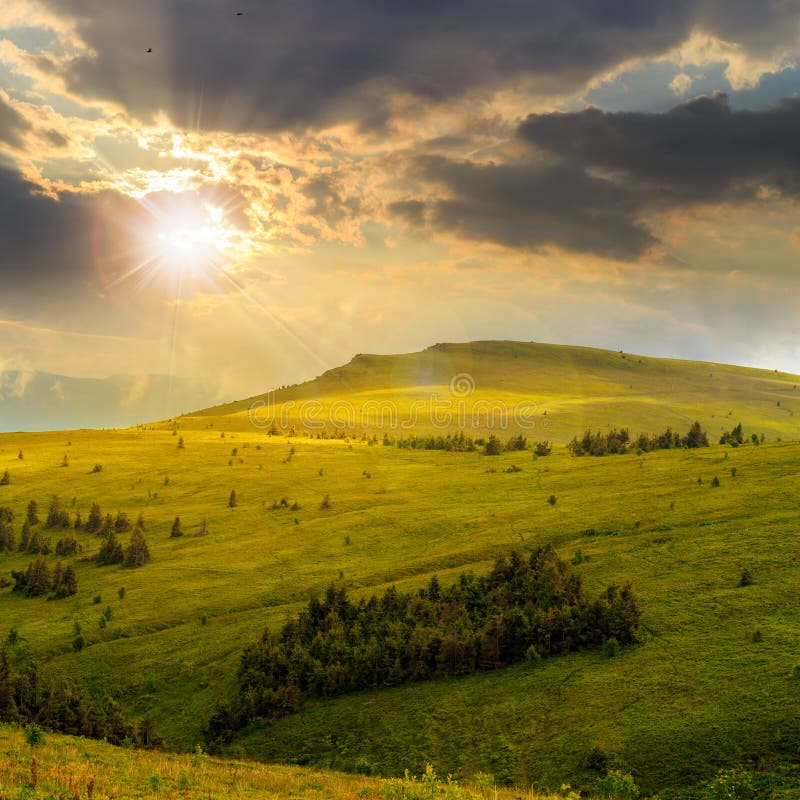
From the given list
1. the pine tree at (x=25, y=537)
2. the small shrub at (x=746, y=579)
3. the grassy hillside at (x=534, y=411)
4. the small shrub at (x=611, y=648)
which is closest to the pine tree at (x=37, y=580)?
the pine tree at (x=25, y=537)

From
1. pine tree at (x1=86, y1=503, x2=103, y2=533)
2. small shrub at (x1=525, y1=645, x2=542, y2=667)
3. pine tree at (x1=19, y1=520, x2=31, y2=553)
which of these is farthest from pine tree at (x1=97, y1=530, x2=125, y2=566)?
small shrub at (x1=525, y1=645, x2=542, y2=667)

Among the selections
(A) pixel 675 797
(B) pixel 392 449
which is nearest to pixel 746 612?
(A) pixel 675 797

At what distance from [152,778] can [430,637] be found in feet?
51.1

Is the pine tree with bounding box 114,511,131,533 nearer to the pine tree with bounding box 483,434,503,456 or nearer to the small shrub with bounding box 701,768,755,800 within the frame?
the pine tree with bounding box 483,434,503,456

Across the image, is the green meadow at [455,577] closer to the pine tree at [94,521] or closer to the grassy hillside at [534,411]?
the pine tree at [94,521]

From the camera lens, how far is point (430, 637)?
3081 centimetres

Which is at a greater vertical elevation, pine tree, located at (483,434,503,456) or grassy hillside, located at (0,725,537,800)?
pine tree, located at (483,434,503,456)

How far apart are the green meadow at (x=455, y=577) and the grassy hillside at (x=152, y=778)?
14.8ft

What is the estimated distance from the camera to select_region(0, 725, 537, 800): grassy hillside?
1596 centimetres

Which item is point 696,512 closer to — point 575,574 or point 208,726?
point 575,574

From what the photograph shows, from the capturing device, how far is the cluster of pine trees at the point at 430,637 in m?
29.4

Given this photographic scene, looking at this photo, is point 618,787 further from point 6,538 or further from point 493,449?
point 493,449

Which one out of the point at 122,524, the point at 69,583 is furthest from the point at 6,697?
the point at 122,524

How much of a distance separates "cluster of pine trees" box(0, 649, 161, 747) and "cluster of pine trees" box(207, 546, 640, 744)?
3.97m
